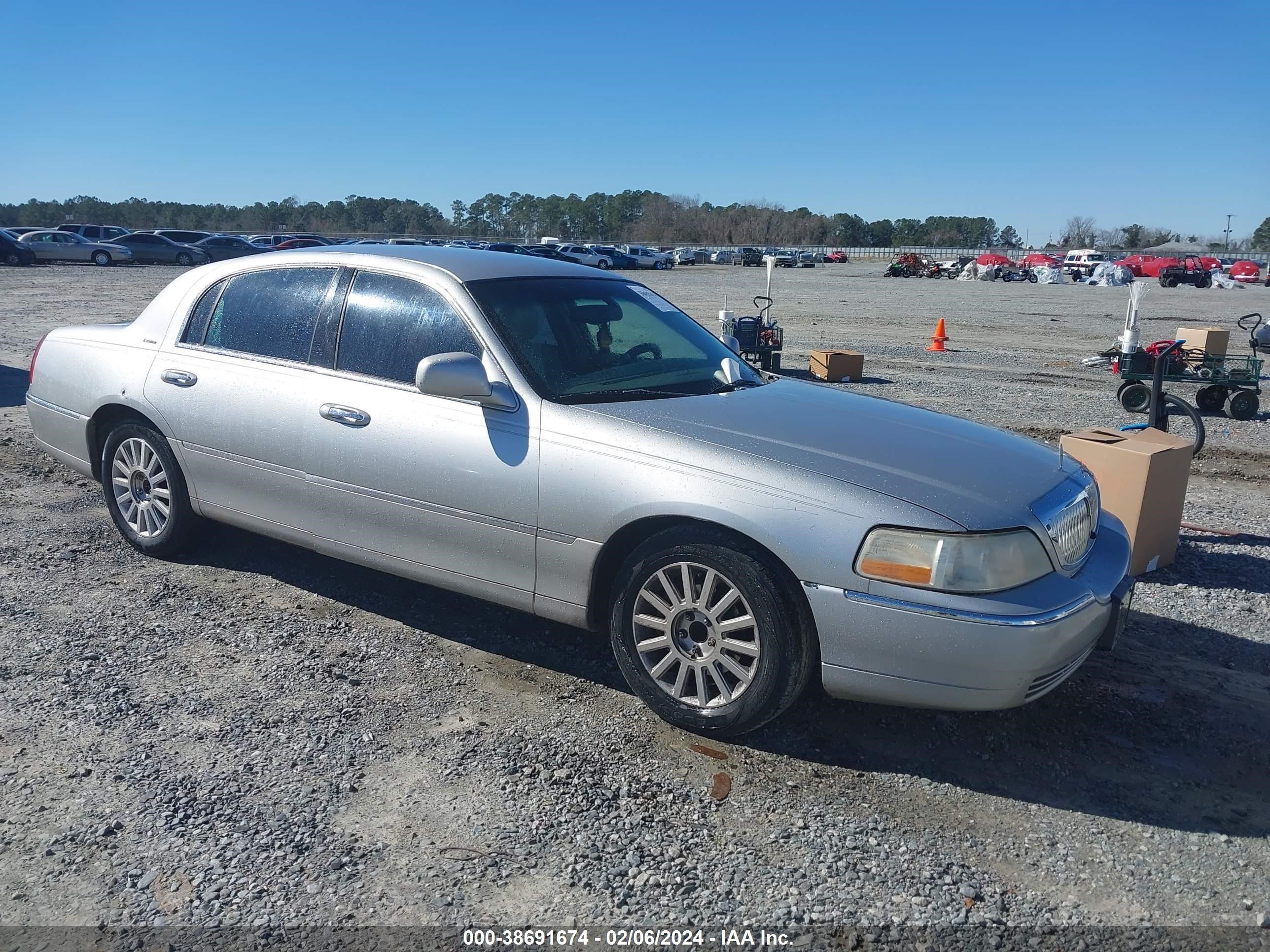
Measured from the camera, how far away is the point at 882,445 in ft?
12.6

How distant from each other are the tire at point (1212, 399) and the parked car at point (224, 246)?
40.7 meters

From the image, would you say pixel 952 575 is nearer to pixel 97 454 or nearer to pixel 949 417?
pixel 949 417

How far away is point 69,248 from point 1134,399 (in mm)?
44449

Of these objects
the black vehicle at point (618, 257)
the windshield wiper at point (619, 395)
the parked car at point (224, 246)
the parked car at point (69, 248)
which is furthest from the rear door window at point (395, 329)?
the black vehicle at point (618, 257)

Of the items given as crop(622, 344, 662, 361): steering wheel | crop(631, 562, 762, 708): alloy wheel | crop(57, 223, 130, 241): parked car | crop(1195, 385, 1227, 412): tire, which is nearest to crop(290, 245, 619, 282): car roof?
crop(622, 344, 662, 361): steering wheel

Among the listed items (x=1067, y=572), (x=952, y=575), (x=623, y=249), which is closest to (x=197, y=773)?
(x=952, y=575)

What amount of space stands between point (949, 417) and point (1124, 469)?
1.29 m

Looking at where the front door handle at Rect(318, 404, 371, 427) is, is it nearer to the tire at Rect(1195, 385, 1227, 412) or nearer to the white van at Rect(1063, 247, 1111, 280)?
the tire at Rect(1195, 385, 1227, 412)

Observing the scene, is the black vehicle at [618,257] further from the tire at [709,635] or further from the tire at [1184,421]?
the tire at [709,635]

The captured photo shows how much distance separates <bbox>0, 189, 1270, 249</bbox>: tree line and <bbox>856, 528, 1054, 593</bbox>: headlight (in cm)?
12948

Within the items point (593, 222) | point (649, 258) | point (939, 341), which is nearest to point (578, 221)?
point (593, 222)

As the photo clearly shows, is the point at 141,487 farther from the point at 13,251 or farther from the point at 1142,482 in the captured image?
the point at 13,251

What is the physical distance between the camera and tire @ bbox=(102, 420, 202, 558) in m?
5.18

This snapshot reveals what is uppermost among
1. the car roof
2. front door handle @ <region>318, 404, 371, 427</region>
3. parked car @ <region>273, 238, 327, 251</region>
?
the car roof
